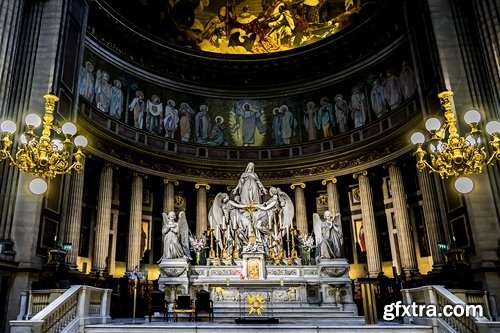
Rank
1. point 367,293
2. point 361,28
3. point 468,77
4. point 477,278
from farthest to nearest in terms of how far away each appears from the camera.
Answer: point 361,28
point 468,77
point 477,278
point 367,293

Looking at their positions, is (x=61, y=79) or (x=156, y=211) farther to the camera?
(x=156, y=211)

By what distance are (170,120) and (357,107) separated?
420 inches

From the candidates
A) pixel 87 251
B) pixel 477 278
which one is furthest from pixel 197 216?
pixel 477 278

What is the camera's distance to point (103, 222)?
1859cm

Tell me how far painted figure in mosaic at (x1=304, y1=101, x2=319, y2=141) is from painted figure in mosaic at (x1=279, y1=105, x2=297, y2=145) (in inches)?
30.9

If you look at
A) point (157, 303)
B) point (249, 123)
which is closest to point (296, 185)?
point (249, 123)

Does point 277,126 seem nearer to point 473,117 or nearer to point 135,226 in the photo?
point 135,226

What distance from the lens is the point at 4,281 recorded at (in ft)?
33.5

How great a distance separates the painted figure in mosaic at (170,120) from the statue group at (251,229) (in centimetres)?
962

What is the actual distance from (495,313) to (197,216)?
1514cm

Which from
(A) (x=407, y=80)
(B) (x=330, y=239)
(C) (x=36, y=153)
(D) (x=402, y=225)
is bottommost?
(B) (x=330, y=239)

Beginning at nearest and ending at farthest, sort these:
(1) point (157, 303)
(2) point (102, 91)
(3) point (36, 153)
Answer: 1. (3) point (36, 153)
2. (1) point (157, 303)
3. (2) point (102, 91)

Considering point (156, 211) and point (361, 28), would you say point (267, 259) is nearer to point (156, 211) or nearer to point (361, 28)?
point (156, 211)

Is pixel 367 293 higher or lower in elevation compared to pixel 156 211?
lower
